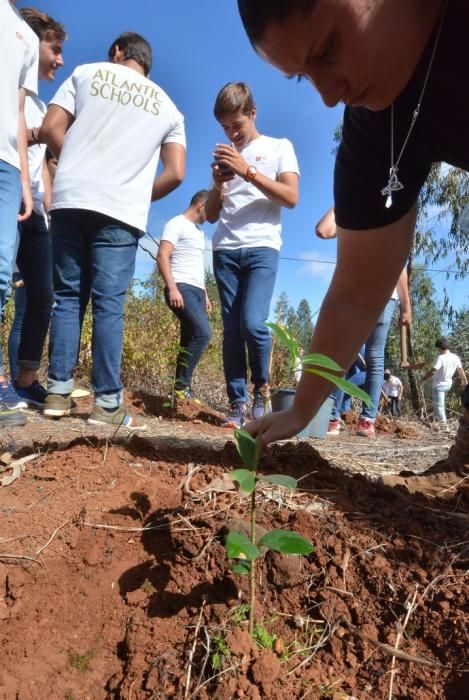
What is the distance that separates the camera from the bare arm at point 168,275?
4164mm

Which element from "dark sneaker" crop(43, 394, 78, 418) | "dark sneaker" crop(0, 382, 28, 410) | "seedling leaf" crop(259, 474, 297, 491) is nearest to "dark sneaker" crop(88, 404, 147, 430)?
"dark sneaker" crop(43, 394, 78, 418)

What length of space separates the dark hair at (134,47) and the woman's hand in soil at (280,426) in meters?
2.42

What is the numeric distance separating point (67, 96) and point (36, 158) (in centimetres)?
57

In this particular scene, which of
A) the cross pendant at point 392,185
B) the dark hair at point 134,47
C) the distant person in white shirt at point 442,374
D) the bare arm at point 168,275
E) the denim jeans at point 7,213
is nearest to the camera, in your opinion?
the cross pendant at point 392,185

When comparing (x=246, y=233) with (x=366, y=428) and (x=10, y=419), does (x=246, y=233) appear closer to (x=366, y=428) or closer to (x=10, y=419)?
(x=366, y=428)

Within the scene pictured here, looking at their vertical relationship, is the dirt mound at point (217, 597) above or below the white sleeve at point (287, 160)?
below

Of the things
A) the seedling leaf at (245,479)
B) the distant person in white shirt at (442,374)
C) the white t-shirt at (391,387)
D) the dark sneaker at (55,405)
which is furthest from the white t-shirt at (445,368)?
the seedling leaf at (245,479)

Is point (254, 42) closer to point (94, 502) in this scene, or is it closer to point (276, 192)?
point (94, 502)

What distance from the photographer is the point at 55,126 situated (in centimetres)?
284

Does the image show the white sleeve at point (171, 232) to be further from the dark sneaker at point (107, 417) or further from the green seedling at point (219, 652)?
the green seedling at point (219, 652)

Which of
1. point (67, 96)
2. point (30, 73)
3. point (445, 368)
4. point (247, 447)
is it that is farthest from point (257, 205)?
point (445, 368)

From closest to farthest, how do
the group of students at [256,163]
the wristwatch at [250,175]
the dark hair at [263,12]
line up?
the dark hair at [263,12] → the group of students at [256,163] → the wristwatch at [250,175]

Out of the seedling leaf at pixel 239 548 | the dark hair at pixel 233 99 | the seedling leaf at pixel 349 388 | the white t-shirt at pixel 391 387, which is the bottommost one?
the white t-shirt at pixel 391 387

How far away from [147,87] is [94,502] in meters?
2.41
